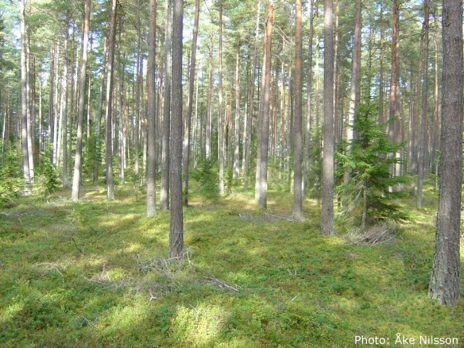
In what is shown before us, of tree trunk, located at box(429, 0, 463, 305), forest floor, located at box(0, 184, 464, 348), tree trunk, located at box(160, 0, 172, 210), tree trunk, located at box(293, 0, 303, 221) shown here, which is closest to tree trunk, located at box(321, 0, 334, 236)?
forest floor, located at box(0, 184, 464, 348)

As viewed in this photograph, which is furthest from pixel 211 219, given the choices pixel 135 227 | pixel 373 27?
pixel 373 27

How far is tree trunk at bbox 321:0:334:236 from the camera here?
10.8 m

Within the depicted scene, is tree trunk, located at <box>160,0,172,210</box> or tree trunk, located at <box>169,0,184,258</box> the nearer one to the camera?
tree trunk, located at <box>169,0,184,258</box>

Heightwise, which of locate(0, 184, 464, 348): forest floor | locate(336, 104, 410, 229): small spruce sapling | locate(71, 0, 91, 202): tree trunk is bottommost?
locate(0, 184, 464, 348): forest floor

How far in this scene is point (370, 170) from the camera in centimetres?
997

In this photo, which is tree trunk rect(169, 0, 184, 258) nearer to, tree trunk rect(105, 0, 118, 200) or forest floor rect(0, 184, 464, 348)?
forest floor rect(0, 184, 464, 348)

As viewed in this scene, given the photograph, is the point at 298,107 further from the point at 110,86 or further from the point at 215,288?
the point at 110,86

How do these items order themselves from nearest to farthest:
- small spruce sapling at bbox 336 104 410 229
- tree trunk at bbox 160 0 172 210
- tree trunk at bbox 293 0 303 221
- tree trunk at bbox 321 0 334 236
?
small spruce sapling at bbox 336 104 410 229 → tree trunk at bbox 321 0 334 236 → tree trunk at bbox 293 0 303 221 → tree trunk at bbox 160 0 172 210

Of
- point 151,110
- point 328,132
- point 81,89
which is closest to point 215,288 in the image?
point 328,132

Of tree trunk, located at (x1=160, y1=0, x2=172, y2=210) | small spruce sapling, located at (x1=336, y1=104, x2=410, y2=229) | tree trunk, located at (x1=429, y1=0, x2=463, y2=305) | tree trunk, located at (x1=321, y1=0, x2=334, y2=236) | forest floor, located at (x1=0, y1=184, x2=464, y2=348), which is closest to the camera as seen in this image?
forest floor, located at (x1=0, y1=184, x2=464, y2=348)

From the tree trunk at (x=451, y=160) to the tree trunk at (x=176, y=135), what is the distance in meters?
6.31

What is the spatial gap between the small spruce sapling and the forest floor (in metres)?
1.13

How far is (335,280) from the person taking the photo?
24.9 feet

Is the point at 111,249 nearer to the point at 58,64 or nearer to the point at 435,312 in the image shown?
the point at 435,312
